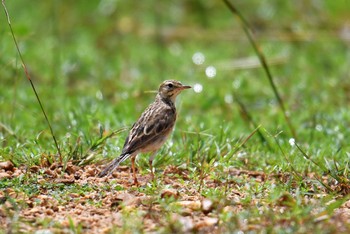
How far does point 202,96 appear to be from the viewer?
30.5 feet

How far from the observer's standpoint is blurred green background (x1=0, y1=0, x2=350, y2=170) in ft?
23.6

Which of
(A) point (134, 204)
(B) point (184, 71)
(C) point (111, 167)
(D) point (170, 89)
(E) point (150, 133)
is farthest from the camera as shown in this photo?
(B) point (184, 71)

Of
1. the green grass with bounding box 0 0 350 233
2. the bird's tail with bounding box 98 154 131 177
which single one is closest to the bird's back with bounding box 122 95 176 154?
the bird's tail with bounding box 98 154 131 177

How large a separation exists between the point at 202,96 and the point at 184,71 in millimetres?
1183

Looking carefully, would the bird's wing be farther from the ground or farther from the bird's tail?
the ground

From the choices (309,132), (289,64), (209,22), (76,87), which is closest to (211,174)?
(309,132)

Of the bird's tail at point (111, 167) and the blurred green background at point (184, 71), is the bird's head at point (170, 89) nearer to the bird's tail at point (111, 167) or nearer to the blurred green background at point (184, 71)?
the blurred green background at point (184, 71)

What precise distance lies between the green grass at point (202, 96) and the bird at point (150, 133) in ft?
0.68

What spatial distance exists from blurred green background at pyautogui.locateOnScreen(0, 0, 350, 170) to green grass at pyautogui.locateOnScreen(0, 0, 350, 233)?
0.02 metres

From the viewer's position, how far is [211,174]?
5891 mm

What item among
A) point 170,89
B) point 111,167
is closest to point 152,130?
point 111,167

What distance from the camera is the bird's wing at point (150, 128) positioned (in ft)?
19.5

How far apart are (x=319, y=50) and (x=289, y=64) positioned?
2.59 feet

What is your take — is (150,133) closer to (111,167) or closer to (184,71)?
(111,167)
